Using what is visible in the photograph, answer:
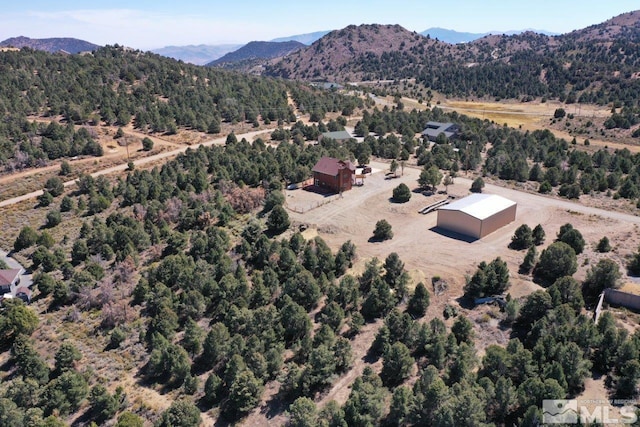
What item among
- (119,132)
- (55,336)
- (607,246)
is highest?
(119,132)

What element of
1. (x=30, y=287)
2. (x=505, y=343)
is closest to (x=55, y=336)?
(x=30, y=287)

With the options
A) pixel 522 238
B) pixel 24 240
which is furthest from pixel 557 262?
pixel 24 240

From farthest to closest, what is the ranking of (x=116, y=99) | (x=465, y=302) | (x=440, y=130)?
1. (x=116, y=99)
2. (x=440, y=130)
3. (x=465, y=302)

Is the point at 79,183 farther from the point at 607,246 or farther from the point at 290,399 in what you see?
the point at 607,246

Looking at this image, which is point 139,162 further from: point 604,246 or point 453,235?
point 604,246

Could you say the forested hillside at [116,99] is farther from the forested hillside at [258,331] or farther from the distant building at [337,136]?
the forested hillside at [258,331]
